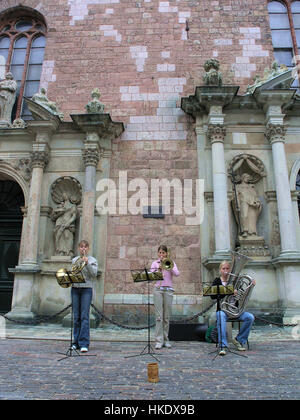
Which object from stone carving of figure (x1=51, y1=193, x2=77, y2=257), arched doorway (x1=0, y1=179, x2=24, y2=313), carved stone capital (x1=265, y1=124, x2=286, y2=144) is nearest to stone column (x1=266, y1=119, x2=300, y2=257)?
carved stone capital (x1=265, y1=124, x2=286, y2=144)

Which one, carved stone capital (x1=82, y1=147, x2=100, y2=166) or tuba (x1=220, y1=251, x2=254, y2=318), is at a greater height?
carved stone capital (x1=82, y1=147, x2=100, y2=166)

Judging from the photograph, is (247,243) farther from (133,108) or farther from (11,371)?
(11,371)

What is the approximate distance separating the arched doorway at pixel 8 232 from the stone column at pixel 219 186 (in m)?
5.83

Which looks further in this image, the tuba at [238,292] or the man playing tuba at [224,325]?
the tuba at [238,292]

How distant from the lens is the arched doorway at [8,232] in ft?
33.1

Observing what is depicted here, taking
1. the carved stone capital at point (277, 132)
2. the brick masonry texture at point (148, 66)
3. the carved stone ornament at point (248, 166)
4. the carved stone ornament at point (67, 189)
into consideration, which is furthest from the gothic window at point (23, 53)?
the carved stone capital at point (277, 132)

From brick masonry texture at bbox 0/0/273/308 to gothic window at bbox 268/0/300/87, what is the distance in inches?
25.9

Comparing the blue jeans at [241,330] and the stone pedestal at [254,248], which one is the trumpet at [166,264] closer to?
the blue jeans at [241,330]

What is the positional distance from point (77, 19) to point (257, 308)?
10.6 meters

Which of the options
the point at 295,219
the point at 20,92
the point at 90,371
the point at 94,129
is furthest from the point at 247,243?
the point at 20,92

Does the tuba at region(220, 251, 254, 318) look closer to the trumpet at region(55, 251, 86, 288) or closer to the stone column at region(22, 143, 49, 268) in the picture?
the trumpet at region(55, 251, 86, 288)

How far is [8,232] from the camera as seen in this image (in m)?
A: 10.6

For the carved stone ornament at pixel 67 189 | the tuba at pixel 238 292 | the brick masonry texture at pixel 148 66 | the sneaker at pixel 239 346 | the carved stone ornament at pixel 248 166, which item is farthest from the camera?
the carved stone ornament at pixel 67 189

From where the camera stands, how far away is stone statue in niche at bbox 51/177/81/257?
31.5 feet
